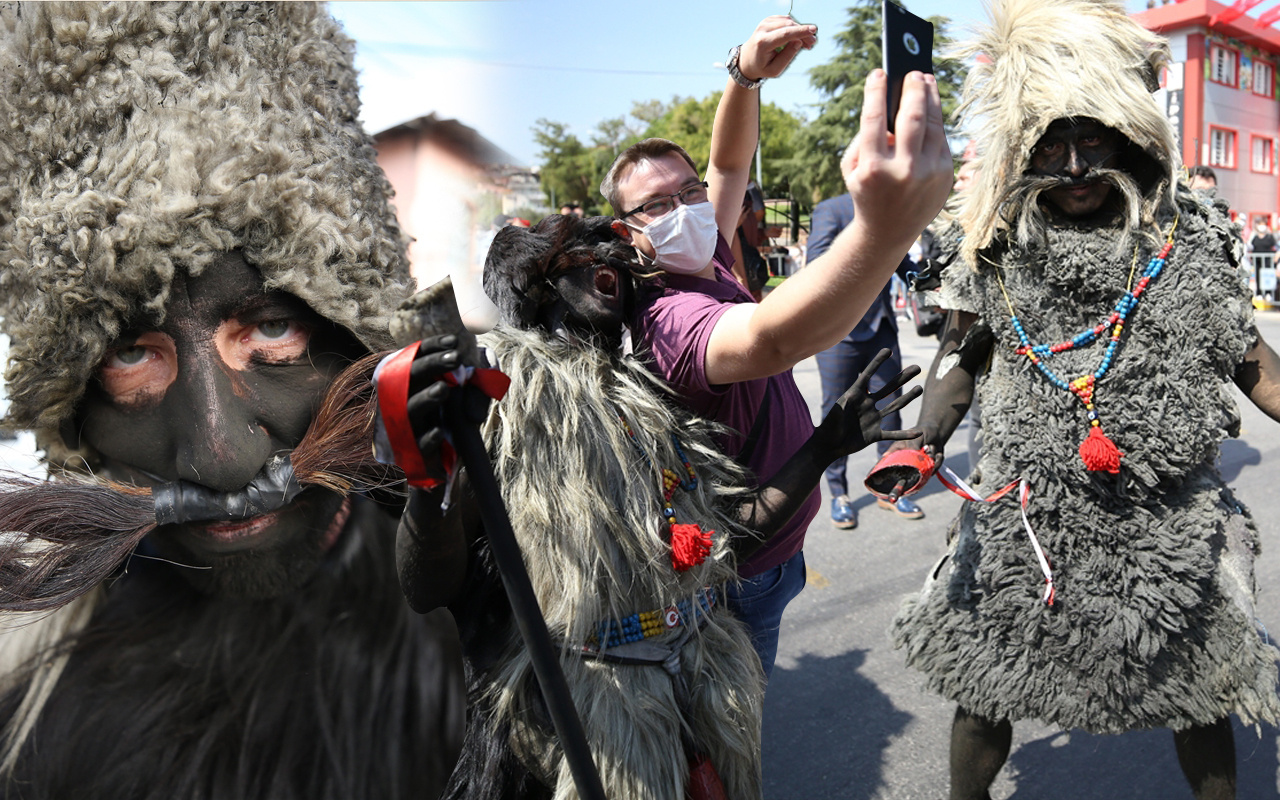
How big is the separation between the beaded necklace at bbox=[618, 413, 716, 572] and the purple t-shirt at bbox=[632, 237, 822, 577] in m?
0.12

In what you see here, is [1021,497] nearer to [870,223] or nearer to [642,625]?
[642,625]

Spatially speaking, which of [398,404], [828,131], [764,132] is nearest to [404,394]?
[398,404]

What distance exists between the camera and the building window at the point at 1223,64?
23.7 meters

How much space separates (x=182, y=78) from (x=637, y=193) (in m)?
0.82

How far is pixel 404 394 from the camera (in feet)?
3.62

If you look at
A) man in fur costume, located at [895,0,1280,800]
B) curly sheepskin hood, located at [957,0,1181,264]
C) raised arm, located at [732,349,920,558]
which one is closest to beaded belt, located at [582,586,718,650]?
raised arm, located at [732,349,920,558]

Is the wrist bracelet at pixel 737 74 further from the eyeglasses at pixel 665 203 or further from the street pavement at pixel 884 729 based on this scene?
the street pavement at pixel 884 729

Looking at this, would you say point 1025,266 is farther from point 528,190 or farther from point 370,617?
point 370,617

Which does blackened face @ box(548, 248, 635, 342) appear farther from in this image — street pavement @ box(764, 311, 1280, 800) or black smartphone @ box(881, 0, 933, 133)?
street pavement @ box(764, 311, 1280, 800)

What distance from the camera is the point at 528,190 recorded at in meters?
1.57

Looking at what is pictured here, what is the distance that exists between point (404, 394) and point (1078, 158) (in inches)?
71.0

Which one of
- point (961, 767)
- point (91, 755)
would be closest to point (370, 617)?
point (91, 755)

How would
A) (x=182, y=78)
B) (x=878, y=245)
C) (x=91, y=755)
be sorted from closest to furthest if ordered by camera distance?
1. (x=878, y=245)
2. (x=182, y=78)
3. (x=91, y=755)

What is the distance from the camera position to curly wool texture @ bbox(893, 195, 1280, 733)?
2.13 m
